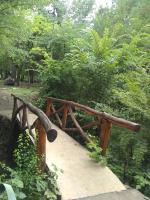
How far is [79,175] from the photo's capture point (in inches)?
202

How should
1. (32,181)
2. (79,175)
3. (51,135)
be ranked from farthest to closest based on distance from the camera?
(79,175) < (32,181) < (51,135)

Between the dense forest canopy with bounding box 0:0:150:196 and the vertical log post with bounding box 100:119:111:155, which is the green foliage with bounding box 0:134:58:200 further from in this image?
the dense forest canopy with bounding box 0:0:150:196

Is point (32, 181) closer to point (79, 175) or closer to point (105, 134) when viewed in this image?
point (79, 175)

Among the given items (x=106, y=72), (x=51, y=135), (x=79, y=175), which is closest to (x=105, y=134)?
(x=79, y=175)

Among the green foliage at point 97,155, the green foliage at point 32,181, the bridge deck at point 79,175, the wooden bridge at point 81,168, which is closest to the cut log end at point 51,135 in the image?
the wooden bridge at point 81,168

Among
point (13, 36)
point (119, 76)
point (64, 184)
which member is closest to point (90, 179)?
point (64, 184)

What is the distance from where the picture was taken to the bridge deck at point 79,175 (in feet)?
15.3

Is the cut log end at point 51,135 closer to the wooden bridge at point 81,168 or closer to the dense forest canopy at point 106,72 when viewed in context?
the wooden bridge at point 81,168

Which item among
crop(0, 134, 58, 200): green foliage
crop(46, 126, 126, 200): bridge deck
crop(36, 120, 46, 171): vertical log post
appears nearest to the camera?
crop(0, 134, 58, 200): green foliage

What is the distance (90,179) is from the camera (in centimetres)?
503

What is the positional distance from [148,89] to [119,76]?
1.82 metres

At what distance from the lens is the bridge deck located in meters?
4.67

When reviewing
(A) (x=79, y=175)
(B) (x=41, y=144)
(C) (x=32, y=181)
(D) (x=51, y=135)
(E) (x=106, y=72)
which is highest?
(E) (x=106, y=72)

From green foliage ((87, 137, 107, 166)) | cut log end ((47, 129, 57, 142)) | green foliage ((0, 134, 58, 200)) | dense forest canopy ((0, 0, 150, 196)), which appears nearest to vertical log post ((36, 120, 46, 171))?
green foliage ((0, 134, 58, 200))
